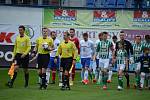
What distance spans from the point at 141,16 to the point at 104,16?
2023 millimetres

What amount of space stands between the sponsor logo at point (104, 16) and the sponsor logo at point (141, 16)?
3.76 feet

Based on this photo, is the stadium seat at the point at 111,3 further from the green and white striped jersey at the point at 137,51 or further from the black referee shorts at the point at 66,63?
the black referee shorts at the point at 66,63

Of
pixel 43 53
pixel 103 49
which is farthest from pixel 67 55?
pixel 103 49

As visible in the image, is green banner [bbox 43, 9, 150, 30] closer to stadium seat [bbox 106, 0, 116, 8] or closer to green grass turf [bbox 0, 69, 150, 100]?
stadium seat [bbox 106, 0, 116, 8]

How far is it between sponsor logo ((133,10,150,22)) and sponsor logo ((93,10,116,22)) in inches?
45.2

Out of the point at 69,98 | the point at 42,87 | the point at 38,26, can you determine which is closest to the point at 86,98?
the point at 69,98

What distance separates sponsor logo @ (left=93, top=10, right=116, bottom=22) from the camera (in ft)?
96.2

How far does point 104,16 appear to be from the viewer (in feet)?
96.4

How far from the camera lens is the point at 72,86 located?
20.7 metres

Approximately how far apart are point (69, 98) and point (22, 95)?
1.58 meters

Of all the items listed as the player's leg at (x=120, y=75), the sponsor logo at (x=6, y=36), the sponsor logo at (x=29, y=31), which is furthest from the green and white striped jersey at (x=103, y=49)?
the sponsor logo at (x=6, y=36)

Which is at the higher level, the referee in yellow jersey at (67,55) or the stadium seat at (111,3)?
the stadium seat at (111,3)

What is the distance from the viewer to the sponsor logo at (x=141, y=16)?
2898 cm

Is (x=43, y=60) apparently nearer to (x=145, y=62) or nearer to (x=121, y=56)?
(x=121, y=56)
